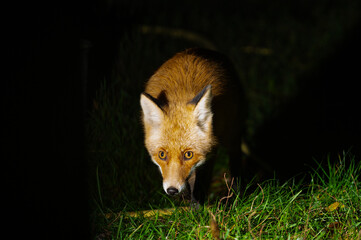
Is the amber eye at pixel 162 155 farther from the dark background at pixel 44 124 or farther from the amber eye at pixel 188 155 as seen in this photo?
the dark background at pixel 44 124

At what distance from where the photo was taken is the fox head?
3.38m

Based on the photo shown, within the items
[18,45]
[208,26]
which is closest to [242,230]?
[18,45]

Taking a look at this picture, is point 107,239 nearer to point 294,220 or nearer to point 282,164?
point 294,220

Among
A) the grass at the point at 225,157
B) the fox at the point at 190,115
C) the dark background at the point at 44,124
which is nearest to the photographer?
the dark background at the point at 44,124

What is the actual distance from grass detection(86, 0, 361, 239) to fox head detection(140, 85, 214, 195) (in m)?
0.38

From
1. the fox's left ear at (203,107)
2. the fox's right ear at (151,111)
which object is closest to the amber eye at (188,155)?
the fox's left ear at (203,107)

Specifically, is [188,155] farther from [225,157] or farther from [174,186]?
[225,157]

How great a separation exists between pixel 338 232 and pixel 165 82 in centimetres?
210

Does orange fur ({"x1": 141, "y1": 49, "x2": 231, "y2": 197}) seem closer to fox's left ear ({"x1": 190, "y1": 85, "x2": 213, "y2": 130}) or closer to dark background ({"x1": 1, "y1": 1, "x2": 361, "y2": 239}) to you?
fox's left ear ({"x1": 190, "y1": 85, "x2": 213, "y2": 130})

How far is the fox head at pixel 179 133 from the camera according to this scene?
3.38 m

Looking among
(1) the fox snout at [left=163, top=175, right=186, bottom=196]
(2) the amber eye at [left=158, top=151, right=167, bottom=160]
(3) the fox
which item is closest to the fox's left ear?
(3) the fox

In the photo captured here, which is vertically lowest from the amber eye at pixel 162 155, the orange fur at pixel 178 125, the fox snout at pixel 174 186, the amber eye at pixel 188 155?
the fox snout at pixel 174 186

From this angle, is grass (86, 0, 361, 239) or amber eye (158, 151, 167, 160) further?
amber eye (158, 151, 167, 160)

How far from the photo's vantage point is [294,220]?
133 inches
